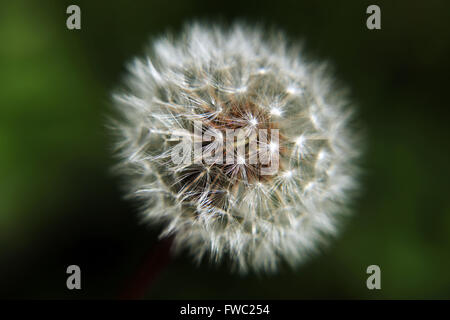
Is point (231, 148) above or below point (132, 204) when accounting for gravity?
above

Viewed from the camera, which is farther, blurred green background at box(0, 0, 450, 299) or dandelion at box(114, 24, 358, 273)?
blurred green background at box(0, 0, 450, 299)

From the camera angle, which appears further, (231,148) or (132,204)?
(132,204)

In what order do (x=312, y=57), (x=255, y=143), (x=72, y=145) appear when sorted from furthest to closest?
1. (x=312, y=57)
2. (x=72, y=145)
3. (x=255, y=143)
